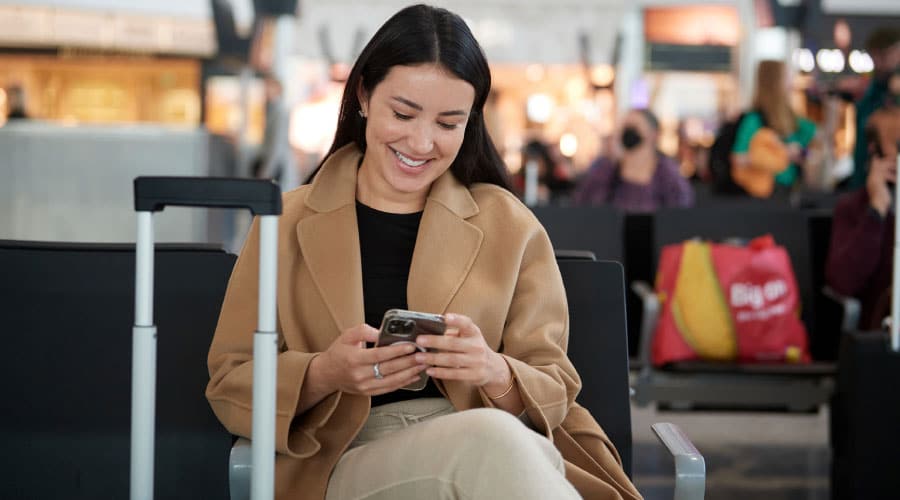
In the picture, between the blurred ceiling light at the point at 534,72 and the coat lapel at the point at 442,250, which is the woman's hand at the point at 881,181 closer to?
the coat lapel at the point at 442,250

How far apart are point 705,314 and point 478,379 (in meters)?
2.52

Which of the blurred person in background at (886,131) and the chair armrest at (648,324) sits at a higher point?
the blurred person in background at (886,131)

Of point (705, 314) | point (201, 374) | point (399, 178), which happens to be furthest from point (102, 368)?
point (705, 314)

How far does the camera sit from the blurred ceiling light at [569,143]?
68.3ft

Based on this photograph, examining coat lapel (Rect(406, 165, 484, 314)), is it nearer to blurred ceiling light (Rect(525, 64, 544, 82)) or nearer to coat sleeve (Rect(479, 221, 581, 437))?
coat sleeve (Rect(479, 221, 581, 437))

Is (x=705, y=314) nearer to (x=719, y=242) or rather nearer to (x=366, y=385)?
(x=719, y=242)

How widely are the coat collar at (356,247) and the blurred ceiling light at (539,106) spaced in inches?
839

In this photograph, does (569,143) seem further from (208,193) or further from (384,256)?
(208,193)

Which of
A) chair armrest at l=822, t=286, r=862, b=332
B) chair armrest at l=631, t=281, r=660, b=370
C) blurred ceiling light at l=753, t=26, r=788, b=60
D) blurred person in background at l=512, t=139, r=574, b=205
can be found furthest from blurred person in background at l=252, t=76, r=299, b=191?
blurred ceiling light at l=753, t=26, r=788, b=60

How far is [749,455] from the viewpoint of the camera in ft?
16.8

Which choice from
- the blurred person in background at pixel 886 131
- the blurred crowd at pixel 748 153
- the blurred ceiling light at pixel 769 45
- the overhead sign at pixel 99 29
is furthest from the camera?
the overhead sign at pixel 99 29

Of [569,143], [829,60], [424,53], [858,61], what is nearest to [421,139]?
[424,53]

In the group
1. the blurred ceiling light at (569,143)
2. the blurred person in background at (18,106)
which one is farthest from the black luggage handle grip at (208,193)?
the blurred ceiling light at (569,143)

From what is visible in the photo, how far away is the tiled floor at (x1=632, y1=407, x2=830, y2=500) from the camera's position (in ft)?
14.7
